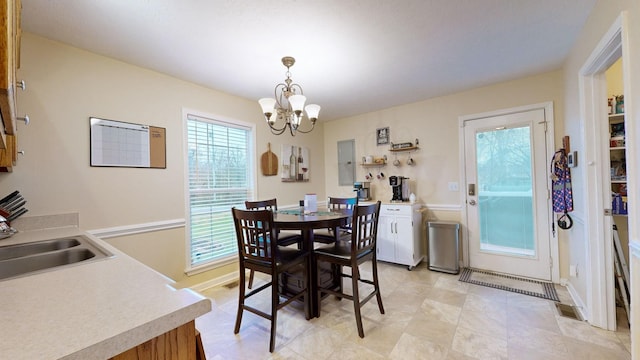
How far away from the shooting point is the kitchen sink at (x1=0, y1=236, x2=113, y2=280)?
1163 mm

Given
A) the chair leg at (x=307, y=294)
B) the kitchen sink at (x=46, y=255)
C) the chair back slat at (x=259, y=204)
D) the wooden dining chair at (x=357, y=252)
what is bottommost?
the chair leg at (x=307, y=294)

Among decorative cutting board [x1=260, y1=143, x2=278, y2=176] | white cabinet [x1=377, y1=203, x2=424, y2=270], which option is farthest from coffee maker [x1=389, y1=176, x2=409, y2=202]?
decorative cutting board [x1=260, y1=143, x2=278, y2=176]

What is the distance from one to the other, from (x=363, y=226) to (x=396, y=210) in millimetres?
1439

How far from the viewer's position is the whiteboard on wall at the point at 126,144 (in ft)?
7.15

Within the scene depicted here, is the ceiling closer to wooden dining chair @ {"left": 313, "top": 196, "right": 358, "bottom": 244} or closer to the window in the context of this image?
the window

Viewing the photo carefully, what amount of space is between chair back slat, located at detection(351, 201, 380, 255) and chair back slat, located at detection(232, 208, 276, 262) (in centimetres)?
64

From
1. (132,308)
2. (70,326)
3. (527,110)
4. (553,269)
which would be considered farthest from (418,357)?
(527,110)

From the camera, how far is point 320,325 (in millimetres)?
2094

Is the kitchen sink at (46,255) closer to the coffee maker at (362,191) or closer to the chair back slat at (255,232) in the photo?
the chair back slat at (255,232)

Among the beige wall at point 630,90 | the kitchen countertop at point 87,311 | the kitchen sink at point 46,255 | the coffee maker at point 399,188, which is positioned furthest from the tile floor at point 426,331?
the coffee maker at point 399,188

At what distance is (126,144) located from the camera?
7.67 ft

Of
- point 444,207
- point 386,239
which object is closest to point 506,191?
point 444,207

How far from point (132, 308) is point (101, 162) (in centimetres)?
217

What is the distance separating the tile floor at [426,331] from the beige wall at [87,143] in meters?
1.09
